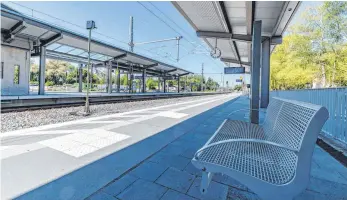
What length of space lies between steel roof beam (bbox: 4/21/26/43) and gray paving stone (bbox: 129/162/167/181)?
12.9 metres

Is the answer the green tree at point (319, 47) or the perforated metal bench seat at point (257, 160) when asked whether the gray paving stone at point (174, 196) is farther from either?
the green tree at point (319, 47)

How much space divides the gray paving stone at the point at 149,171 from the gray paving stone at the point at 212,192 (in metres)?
0.49

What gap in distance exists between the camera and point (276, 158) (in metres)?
1.95

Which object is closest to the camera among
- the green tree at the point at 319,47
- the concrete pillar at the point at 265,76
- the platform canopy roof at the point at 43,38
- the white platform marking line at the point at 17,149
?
the white platform marking line at the point at 17,149

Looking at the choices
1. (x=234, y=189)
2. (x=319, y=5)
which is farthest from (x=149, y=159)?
(x=319, y=5)

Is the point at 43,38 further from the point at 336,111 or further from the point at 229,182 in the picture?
the point at 336,111

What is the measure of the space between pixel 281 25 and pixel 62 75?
193 feet

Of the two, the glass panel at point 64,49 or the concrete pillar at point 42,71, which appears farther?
the glass panel at point 64,49

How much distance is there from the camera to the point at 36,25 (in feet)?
37.4

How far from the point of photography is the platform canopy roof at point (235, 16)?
5918mm

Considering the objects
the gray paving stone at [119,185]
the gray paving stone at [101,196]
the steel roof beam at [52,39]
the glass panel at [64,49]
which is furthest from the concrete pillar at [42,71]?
the gray paving stone at [101,196]

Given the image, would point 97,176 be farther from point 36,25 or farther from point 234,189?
point 36,25

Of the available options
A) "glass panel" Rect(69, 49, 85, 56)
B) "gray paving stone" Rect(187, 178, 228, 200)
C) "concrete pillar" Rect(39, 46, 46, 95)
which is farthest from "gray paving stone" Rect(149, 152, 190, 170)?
"glass panel" Rect(69, 49, 85, 56)

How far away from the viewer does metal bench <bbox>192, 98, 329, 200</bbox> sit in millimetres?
1401
